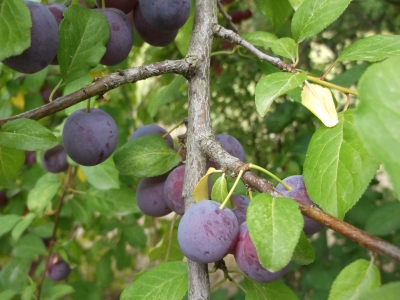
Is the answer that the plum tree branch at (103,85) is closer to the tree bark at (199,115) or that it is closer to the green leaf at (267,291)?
the tree bark at (199,115)

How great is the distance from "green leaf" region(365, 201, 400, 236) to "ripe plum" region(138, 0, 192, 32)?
1190 millimetres

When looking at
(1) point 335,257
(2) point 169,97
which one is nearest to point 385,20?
(1) point 335,257

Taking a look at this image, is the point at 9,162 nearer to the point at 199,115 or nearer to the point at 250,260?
the point at 199,115

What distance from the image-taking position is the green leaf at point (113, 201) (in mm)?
1549

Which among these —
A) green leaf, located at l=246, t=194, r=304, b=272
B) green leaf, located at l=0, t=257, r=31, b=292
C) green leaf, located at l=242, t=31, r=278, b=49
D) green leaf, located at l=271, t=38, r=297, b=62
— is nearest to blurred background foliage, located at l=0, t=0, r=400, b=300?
green leaf, located at l=0, t=257, r=31, b=292

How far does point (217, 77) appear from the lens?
7.93 feet

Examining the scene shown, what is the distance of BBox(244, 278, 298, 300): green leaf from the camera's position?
2.67 feet

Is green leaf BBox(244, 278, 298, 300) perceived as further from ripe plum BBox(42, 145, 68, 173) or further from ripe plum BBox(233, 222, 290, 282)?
ripe plum BBox(42, 145, 68, 173)

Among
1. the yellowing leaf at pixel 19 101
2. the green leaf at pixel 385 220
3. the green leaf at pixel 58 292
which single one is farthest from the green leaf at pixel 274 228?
the yellowing leaf at pixel 19 101

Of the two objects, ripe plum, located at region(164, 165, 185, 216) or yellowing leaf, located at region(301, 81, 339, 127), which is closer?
yellowing leaf, located at region(301, 81, 339, 127)

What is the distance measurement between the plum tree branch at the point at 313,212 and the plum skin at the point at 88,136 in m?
0.27

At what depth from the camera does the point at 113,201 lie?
157 cm

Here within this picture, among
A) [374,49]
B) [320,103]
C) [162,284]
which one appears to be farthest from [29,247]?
[374,49]

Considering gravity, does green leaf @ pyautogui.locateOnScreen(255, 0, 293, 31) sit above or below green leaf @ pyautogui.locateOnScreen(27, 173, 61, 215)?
above
